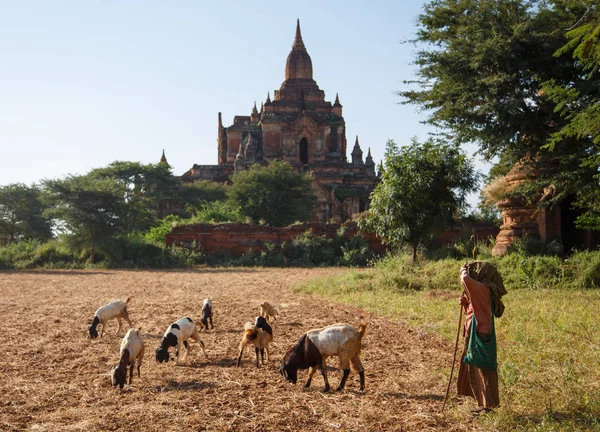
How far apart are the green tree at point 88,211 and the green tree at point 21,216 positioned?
1670cm

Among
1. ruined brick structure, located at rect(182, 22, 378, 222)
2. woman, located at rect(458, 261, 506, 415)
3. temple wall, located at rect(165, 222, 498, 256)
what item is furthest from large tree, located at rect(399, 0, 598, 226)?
ruined brick structure, located at rect(182, 22, 378, 222)

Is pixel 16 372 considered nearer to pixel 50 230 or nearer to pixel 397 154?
pixel 397 154

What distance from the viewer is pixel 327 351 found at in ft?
17.9

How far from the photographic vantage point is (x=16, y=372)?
248 inches

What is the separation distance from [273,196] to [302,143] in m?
15.4

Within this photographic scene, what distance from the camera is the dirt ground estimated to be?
4719 millimetres

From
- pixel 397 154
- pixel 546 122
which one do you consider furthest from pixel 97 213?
pixel 546 122

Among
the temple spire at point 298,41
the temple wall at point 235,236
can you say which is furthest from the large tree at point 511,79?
the temple spire at point 298,41

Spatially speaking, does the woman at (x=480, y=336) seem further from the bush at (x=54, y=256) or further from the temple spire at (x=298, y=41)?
the temple spire at (x=298, y=41)

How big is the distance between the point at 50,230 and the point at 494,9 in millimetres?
37072

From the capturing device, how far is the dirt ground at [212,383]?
A: 4719mm

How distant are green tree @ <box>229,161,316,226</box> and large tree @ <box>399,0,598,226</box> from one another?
754 inches

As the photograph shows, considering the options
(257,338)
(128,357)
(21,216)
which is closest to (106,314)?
(128,357)

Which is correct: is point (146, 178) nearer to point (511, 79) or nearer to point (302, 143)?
point (302, 143)
